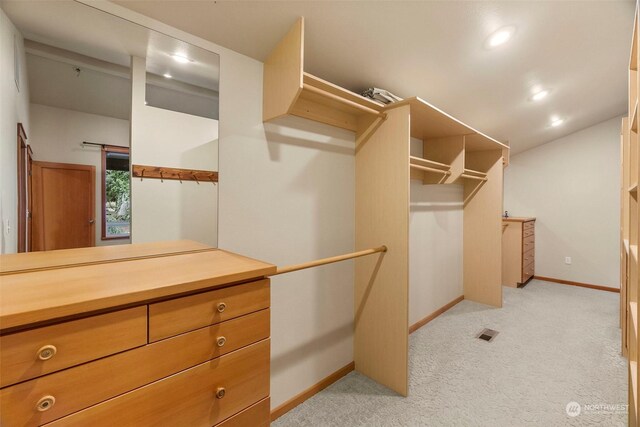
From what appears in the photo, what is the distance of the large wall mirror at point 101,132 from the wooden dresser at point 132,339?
139 millimetres

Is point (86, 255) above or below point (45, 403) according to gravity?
above

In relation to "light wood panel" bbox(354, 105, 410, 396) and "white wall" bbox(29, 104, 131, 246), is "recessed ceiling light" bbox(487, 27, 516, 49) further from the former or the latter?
"white wall" bbox(29, 104, 131, 246)

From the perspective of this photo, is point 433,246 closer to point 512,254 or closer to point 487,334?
point 487,334

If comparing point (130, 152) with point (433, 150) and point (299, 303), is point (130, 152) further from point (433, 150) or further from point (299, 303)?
point (433, 150)

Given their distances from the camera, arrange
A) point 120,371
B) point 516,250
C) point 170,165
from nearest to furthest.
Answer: point 120,371 < point 170,165 < point 516,250

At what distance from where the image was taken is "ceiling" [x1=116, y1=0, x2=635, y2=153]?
135 cm

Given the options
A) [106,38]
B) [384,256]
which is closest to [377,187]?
[384,256]

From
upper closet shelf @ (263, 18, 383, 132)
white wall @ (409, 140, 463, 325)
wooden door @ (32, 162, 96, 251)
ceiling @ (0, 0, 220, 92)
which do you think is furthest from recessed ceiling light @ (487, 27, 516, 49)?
wooden door @ (32, 162, 96, 251)

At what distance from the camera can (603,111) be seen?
3820 millimetres

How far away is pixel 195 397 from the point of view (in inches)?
33.8

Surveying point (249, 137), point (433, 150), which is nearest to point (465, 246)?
point (433, 150)

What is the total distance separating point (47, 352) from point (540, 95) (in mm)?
3970

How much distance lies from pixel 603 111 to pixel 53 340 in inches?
222

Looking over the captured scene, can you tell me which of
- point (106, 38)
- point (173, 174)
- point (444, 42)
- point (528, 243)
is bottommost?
point (528, 243)
